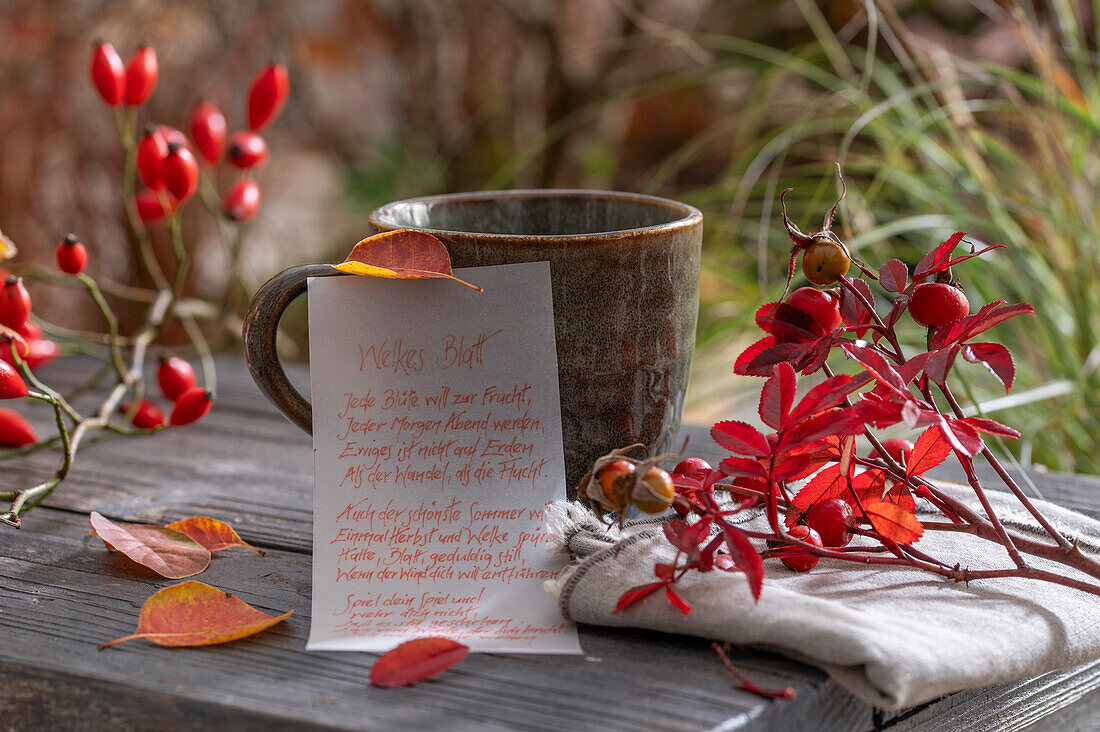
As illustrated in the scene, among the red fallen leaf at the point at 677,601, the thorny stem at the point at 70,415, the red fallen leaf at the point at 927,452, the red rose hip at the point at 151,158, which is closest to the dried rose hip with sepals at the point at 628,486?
the red fallen leaf at the point at 677,601

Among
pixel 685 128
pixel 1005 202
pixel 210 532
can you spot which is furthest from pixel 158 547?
pixel 685 128

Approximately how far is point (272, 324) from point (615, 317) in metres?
0.17

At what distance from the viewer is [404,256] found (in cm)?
47

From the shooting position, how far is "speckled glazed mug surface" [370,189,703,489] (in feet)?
1.53

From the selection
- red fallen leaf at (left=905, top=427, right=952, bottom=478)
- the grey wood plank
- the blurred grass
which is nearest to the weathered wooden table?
the grey wood plank

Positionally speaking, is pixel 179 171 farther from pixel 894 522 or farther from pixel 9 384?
pixel 894 522

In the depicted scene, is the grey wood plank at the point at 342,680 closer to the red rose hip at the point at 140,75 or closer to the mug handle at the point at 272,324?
the mug handle at the point at 272,324

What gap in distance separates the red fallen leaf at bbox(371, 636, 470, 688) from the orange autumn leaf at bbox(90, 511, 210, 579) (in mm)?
154

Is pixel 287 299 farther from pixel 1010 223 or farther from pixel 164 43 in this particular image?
pixel 164 43

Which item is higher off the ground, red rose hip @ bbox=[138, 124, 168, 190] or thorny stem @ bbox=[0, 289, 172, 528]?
red rose hip @ bbox=[138, 124, 168, 190]

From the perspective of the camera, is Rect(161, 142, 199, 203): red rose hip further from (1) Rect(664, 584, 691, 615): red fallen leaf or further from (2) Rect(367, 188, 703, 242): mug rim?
(1) Rect(664, 584, 691, 615): red fallen leaf

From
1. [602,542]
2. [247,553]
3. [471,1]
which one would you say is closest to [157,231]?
[471,1]

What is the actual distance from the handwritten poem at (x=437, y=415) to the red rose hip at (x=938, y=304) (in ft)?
0.57

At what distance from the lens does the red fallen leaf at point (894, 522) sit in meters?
0.43
